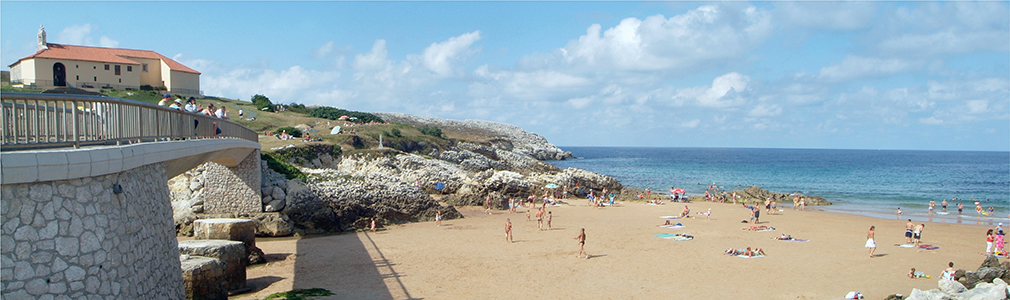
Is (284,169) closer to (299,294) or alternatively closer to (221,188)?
(221,188)

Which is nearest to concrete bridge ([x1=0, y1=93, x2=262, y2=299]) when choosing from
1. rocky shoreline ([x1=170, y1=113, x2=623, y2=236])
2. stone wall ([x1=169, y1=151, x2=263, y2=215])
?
stone wall ([x1=169, y1=151, x2=263, y2=215])

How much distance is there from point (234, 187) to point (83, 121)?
14896 mm

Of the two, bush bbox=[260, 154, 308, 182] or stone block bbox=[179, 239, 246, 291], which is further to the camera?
bush bbox=[260, 154, 308, 182]

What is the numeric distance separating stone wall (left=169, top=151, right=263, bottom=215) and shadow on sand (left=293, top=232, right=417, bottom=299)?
285 cm

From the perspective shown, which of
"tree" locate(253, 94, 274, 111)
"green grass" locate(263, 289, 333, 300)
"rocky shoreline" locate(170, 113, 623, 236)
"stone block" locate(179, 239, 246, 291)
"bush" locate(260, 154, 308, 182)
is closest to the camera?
"green grass" locate(263, 289, 333, 300)

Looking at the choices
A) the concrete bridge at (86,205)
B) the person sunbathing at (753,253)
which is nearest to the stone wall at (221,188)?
the concrete bridge at (86,205)

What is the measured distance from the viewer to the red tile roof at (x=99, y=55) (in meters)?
42.9

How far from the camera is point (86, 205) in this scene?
6.30 metres

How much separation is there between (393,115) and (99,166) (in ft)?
306

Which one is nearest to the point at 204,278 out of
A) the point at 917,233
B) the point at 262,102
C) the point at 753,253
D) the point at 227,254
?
the point at 227,254

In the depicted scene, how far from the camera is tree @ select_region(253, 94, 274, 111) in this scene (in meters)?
57.4

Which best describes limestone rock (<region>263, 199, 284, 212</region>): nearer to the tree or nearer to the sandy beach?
the sandy beach

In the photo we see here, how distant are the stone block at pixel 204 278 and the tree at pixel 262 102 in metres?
47.8

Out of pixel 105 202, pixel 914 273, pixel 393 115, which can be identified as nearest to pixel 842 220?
pixel 914 273
